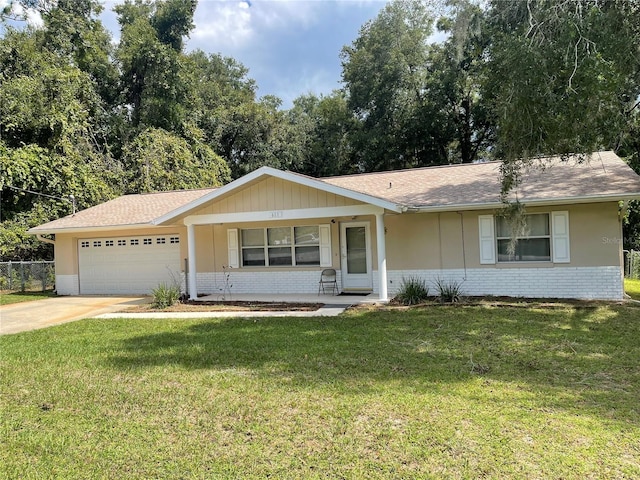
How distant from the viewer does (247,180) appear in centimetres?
1136

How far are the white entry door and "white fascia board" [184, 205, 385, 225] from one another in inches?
65.1

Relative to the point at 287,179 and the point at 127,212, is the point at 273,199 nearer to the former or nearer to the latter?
the point at 287,179

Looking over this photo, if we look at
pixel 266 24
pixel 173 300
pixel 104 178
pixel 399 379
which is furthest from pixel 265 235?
pixel 104 178

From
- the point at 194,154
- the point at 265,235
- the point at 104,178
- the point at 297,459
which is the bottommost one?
the point at 297,459

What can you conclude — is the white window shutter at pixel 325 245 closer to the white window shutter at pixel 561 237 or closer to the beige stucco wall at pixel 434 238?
the beige stucco wall at pixel 434 238

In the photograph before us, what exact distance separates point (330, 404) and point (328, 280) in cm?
830

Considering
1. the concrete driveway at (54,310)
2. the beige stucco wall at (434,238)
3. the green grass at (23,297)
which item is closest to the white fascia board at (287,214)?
the beige stucco wall at (434,238)

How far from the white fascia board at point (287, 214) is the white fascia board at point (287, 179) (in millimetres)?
393

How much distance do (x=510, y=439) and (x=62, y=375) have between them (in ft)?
17.4

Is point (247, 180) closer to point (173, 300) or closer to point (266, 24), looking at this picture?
point (173, 300)

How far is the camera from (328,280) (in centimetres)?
1264

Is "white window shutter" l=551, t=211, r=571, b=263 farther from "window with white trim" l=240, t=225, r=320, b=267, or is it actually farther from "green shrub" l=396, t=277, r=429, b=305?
"window with white trim" l=240, t=225, r=320, b=267

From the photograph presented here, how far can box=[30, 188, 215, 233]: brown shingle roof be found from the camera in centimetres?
1423

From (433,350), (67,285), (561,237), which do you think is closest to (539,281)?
(561,237)
